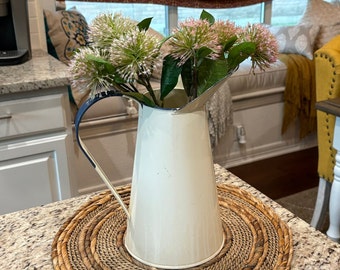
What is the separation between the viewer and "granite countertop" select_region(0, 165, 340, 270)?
0.63 metres

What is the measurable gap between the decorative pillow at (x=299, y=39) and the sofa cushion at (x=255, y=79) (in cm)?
20

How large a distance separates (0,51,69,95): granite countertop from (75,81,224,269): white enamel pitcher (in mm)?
885

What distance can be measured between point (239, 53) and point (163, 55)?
10 centimetres

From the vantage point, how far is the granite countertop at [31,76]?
1.38 metres

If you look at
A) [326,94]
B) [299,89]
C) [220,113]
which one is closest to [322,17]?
[299,89]

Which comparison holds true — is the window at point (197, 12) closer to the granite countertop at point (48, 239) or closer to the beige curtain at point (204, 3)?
the beige curtain at point (204, 3)

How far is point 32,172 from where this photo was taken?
1543 mm

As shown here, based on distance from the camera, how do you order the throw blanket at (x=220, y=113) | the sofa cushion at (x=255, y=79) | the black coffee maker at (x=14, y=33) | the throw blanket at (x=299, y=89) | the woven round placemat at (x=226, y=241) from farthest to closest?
1. the throw blanket at (x=299, y=89)
2. the sofa cushion at (x=255, y=79)
3. the throw blanket at (x=220, y=113)
4. the black coffee maker at (x=14, y=33)
5. the woven round placemat at (x=226, y=241)

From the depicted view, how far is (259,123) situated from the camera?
281cm

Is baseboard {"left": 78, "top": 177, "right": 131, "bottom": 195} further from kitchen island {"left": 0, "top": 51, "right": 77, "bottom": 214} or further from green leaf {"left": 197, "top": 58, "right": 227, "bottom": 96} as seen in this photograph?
green leaf {"left": 197, "top": 58, "right": 227, "bottom": 96}

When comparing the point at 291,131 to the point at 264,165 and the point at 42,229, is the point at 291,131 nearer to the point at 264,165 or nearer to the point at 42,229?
the point at 264,165

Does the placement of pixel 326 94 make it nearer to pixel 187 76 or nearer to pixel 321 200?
pixel 321 200

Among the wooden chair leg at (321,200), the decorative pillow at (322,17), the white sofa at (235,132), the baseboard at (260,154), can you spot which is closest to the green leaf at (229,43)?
the wooden chair leg at (321,200)

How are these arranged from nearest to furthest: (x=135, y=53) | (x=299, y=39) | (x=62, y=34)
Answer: (x=135, y=53) < (x=62, y=34) < (x=299, y=39)
